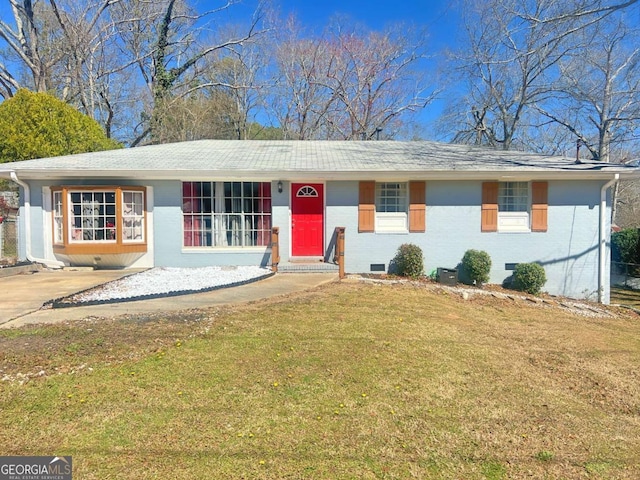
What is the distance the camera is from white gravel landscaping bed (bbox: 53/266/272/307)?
650cm

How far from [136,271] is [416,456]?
864 centimetres

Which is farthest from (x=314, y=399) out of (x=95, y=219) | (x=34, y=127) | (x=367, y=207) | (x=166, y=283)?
(x=34, y=127)

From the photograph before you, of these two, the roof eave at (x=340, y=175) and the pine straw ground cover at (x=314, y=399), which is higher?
the roof eave at (x=340, y=175)

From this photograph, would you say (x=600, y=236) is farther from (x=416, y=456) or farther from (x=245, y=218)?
(x=416, y=456)

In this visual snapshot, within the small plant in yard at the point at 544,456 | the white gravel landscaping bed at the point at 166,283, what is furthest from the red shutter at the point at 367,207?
the small plant in yard at the point at 544,456

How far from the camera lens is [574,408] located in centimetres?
337

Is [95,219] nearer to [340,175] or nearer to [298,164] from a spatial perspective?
[298,164]

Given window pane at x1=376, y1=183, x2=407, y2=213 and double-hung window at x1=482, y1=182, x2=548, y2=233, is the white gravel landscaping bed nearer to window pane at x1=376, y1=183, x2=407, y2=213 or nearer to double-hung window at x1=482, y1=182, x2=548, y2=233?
window pane at x1=376, y1=183, x2=407, y2=213

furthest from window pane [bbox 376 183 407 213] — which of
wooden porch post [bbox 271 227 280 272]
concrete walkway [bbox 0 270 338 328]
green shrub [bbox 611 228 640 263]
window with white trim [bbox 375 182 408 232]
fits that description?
green shrub [bbox 611 228 640 263]

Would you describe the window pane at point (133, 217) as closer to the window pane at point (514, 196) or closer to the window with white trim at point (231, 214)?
the window with white trim at point (231, 214)

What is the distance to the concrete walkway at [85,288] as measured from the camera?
5.47 m

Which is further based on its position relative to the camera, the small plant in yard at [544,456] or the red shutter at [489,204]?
the red shutter at [489,204]

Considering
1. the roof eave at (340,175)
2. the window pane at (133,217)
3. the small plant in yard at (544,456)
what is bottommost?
the small plant in yard at (544,456)

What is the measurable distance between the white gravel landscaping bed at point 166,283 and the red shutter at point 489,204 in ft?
19.8
